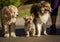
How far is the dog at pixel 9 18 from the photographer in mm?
11484

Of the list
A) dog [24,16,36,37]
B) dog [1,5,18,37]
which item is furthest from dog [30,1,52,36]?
dog [1,5,18,37]

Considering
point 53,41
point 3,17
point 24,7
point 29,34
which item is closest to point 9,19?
point 3,17

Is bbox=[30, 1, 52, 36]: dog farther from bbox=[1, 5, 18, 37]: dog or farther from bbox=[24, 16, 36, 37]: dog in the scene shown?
bbox=[1, 5, 18, 37]: dog

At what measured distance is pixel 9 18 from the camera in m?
11.6

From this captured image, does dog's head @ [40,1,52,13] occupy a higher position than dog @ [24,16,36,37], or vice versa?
dog's head @ [40,1,52,13]

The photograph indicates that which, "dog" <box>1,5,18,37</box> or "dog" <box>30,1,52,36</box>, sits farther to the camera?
"dog" <box>30,1,52,36</box>

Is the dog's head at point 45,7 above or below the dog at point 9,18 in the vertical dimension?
above

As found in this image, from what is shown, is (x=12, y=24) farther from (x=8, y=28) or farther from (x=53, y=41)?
(x=53, y=41)

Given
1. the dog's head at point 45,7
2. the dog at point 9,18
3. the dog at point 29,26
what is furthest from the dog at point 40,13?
Answer: the dog at point 9,18

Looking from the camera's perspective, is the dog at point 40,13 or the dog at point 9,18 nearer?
the dog at point 9,18

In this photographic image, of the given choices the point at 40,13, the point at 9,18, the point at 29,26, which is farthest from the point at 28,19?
the point at 9,18

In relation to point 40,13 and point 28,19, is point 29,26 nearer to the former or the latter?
point 28,19

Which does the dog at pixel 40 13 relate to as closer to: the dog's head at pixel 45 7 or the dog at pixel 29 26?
the dog's head at pixel 45 7

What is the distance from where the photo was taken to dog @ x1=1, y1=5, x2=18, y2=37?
37.7 feet
